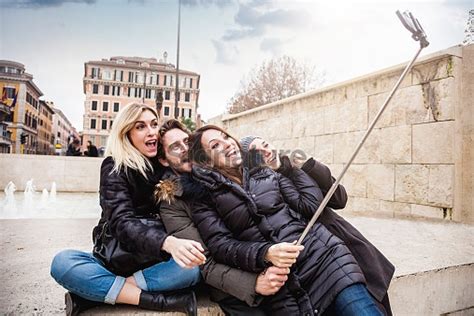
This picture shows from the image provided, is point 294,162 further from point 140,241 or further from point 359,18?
point 359,18

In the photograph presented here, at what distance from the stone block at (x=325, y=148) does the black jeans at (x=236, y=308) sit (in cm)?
257

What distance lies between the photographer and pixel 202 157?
0.99m

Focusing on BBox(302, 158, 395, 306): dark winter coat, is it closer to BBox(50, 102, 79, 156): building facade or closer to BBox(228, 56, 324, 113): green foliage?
BBox(50, 102, 79, 156): building facade

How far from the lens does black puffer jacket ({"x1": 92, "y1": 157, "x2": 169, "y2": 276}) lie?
832 mm

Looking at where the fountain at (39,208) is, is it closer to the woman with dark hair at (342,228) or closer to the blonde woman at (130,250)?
the blonde woman at (130,250)

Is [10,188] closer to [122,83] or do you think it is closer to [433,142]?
[122,83]

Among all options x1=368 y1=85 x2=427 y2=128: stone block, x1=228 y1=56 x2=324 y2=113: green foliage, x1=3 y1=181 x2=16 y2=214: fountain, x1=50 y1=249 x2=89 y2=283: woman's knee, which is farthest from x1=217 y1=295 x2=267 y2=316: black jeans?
x1=228 y1=56 x2=324 y2=113: green foliage

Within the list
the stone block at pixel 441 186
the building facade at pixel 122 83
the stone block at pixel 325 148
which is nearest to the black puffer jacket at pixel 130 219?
the building facade at pixel 122 83

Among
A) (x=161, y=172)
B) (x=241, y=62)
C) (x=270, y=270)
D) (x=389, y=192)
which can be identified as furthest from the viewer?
(x=389, y=192)

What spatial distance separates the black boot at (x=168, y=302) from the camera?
878 millimetres

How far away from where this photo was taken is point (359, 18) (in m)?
1.54

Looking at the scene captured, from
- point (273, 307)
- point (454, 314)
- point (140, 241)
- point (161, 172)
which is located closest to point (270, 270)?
point (273, 307)

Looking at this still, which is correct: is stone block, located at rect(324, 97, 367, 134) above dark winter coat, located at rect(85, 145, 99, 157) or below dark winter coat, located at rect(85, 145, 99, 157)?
above

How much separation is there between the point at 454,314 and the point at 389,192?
1353mm
